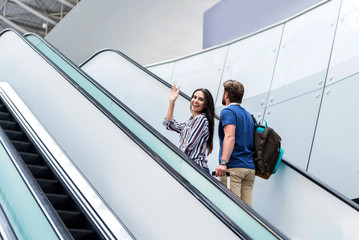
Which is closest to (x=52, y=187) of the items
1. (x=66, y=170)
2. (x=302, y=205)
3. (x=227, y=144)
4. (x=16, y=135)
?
(x=66, y=170)

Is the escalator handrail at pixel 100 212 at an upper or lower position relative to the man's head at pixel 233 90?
lower

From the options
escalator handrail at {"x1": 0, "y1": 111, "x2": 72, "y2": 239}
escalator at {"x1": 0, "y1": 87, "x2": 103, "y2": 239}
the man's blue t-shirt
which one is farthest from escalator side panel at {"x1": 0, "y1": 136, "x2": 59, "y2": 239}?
the man's blue t-shirt

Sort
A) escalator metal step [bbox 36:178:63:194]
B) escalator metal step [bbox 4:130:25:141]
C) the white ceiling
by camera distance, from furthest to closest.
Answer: the white ceiling, escalator metal step [bbox 4:130:25:141], escalator metal step [bbox 36:178:63:194]

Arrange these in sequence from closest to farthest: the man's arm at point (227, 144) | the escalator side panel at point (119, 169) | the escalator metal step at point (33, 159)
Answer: the escalator side panel at point (119, 169)
the man's arm at point (227, 144)
the escalator metal step at point (33, 159)

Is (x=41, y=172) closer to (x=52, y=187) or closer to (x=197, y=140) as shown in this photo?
(x=52, y=187)

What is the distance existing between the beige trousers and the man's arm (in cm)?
23

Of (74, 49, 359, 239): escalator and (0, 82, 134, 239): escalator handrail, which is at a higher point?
(0, 82, 134, 239): escalator handrail

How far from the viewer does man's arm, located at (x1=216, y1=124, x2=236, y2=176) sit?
4129 mm

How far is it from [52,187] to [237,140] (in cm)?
183

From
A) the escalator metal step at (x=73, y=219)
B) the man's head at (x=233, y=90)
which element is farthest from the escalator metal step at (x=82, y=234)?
the man's head at (x=233, y=90)

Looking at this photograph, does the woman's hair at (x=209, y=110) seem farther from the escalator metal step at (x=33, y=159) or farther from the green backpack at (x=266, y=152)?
the escalator metal step at (x=33, y=159)

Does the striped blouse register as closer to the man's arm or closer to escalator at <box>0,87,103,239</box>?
the man's arm

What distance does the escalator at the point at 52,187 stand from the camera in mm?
4176

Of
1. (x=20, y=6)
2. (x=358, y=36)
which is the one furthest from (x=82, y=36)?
(x=358, y=36)
